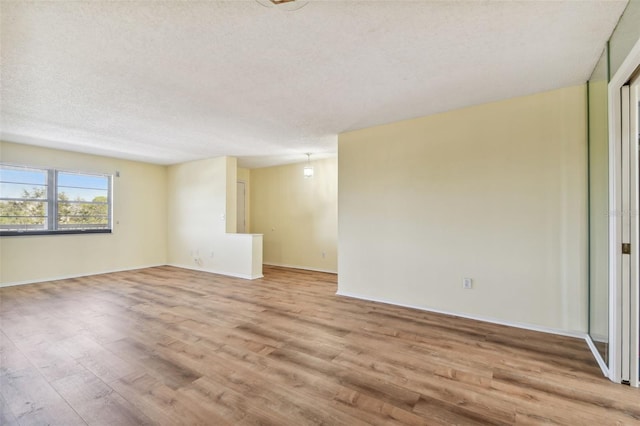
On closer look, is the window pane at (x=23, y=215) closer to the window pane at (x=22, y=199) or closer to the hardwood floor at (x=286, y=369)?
the window pane at (x=22, y=199)

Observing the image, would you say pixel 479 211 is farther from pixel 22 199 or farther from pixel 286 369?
pixel 22 199

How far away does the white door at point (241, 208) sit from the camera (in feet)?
24.3

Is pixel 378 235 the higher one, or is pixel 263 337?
pixel 378 235

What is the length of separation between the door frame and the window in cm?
773

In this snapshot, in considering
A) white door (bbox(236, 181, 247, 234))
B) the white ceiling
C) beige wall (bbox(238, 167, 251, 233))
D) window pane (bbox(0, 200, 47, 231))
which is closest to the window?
window pane (bbox(0, 200, 47, 231))

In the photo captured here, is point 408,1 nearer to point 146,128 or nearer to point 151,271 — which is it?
point 146,128

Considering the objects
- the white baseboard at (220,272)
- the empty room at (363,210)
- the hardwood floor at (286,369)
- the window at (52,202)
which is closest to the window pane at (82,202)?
the window at (52,202)

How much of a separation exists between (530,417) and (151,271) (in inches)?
262

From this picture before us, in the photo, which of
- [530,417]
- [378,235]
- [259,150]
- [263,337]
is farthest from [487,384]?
[259,150]

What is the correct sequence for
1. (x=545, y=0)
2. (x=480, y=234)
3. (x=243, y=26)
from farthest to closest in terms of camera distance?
(x=480, y=234) → (x=243, y=26) → (x=545, y=0)

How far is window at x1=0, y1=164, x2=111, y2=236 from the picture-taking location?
A: 4.80 m

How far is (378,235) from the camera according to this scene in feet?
13.0

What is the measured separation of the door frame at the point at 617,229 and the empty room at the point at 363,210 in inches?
0.6

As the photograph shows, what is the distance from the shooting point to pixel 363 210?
13.5 ft
